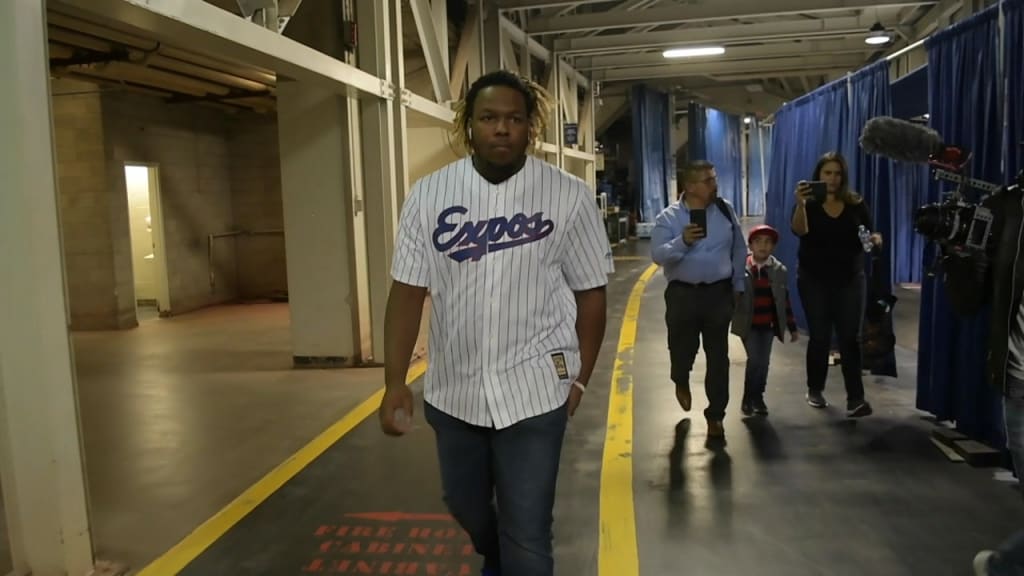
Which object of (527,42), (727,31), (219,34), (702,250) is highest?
(727,31)

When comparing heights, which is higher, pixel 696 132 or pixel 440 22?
pixel 696 132

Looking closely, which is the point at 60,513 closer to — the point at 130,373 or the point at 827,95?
the point at 130,373

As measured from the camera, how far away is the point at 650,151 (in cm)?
2325

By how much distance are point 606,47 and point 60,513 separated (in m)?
12.8

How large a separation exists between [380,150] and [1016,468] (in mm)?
5501

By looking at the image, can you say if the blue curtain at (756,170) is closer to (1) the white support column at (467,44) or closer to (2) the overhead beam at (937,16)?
(2) the overhead beam at (937,16)

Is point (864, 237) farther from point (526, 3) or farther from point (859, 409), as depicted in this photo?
point (526, 3)

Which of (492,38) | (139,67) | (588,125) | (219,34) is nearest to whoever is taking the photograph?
(219,34)

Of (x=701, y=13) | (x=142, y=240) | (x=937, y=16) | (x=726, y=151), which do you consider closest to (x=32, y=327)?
(x=142, y=240)

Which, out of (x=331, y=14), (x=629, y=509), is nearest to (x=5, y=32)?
(x=629, y=509)

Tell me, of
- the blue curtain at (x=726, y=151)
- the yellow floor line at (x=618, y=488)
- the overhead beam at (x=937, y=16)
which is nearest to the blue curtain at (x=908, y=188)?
the yellow floor line at (x=618, y=488)

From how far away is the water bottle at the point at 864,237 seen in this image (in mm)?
5195

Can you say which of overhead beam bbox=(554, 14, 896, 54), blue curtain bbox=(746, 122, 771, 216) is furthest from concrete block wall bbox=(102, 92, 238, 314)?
blue curtain bbox=(746, 122, 771, 216)

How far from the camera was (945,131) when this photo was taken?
484cm
